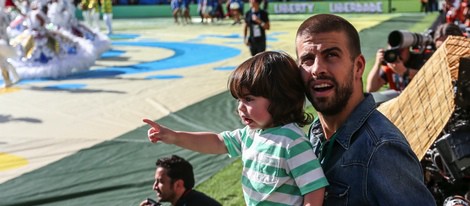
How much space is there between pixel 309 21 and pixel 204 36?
19264mm

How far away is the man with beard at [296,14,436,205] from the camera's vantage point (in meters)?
1.55

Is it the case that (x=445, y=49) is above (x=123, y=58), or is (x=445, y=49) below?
above

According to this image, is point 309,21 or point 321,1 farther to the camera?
point 321,1

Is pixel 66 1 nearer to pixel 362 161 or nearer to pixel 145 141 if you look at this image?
pixel 145 141

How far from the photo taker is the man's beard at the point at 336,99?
1693 mm

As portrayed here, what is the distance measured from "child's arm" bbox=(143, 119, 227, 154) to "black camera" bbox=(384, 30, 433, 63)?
2.34 meters

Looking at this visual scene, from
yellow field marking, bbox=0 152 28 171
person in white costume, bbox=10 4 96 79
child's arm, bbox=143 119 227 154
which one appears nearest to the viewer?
child's arm, bbox=143 119 227 154

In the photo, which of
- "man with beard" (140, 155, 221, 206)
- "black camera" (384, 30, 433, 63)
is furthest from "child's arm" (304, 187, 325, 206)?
"black camera" (384, 30, 433, 63)

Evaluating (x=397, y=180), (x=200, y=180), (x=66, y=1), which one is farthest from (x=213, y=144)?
(x=66, y=1)

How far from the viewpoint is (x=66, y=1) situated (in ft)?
48.2

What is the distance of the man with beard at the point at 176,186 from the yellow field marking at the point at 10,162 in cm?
244

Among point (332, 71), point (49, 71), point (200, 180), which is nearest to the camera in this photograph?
point (332, 71)

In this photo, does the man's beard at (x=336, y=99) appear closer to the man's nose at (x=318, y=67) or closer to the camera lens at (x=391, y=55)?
the man's nose at (x=318, y=67)

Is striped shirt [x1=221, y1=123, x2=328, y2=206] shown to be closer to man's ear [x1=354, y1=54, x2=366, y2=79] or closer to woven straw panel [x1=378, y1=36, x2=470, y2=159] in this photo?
man's ear [x1=354, y1=54, x2=366, y2=79]
